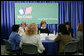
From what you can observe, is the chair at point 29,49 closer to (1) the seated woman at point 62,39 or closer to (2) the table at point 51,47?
(2) the table at point 51,47

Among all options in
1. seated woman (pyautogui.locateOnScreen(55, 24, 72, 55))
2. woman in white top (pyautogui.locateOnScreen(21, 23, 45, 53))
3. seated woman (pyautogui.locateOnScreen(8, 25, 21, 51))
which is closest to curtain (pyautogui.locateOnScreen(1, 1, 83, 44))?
seated woman (pyautogui.locateOnScreen(8, 25, 21, 51))

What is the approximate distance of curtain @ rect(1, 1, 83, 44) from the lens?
7.04 meters

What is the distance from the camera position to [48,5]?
695cm

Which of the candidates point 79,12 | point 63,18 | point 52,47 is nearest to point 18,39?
point 52,47

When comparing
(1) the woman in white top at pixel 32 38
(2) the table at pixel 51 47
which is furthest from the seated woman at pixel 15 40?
(2) the table at pixel 51 47

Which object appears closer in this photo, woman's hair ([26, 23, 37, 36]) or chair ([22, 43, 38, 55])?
chair ([22, 43, 38, 55])

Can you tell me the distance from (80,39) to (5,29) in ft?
14.1

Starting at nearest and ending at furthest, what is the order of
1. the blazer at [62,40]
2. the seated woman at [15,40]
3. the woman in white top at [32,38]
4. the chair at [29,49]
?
the chair at [29,49] < the woman in white top at [32,38] < the blazer at [62,40] < the seated woman at [15,40]

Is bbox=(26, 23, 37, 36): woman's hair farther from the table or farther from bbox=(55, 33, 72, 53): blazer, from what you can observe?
bbox=(55, 33, 72, 53): blazer

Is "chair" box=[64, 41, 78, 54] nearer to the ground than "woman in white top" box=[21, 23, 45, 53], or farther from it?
nearer to the ground

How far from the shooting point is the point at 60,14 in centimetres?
718

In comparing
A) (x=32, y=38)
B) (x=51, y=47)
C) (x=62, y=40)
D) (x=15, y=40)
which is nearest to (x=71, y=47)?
(x=62, y=40)

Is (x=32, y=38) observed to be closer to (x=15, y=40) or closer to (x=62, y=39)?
(x=15, y=40)

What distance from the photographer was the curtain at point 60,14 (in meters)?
7.04
